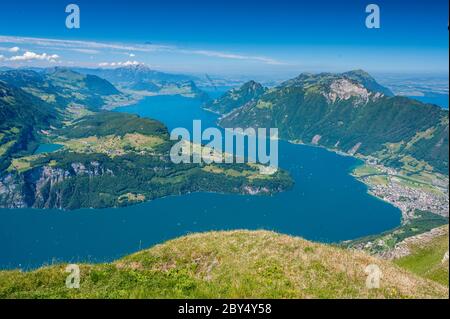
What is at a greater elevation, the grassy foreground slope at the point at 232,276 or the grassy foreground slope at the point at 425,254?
the grassy foreground slope at the point at 232,276

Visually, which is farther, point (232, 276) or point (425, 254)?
point (425, 254)

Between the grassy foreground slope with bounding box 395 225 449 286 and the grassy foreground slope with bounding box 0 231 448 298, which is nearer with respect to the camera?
the grassy foreground slope with bounding box 0 231 448 298

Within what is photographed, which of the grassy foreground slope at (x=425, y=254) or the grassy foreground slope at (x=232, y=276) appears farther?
the grassy foreground slope at (x=425, y=254)

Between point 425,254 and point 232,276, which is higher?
point 232,276

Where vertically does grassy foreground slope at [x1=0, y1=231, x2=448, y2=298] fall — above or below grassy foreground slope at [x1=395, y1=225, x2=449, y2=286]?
above
